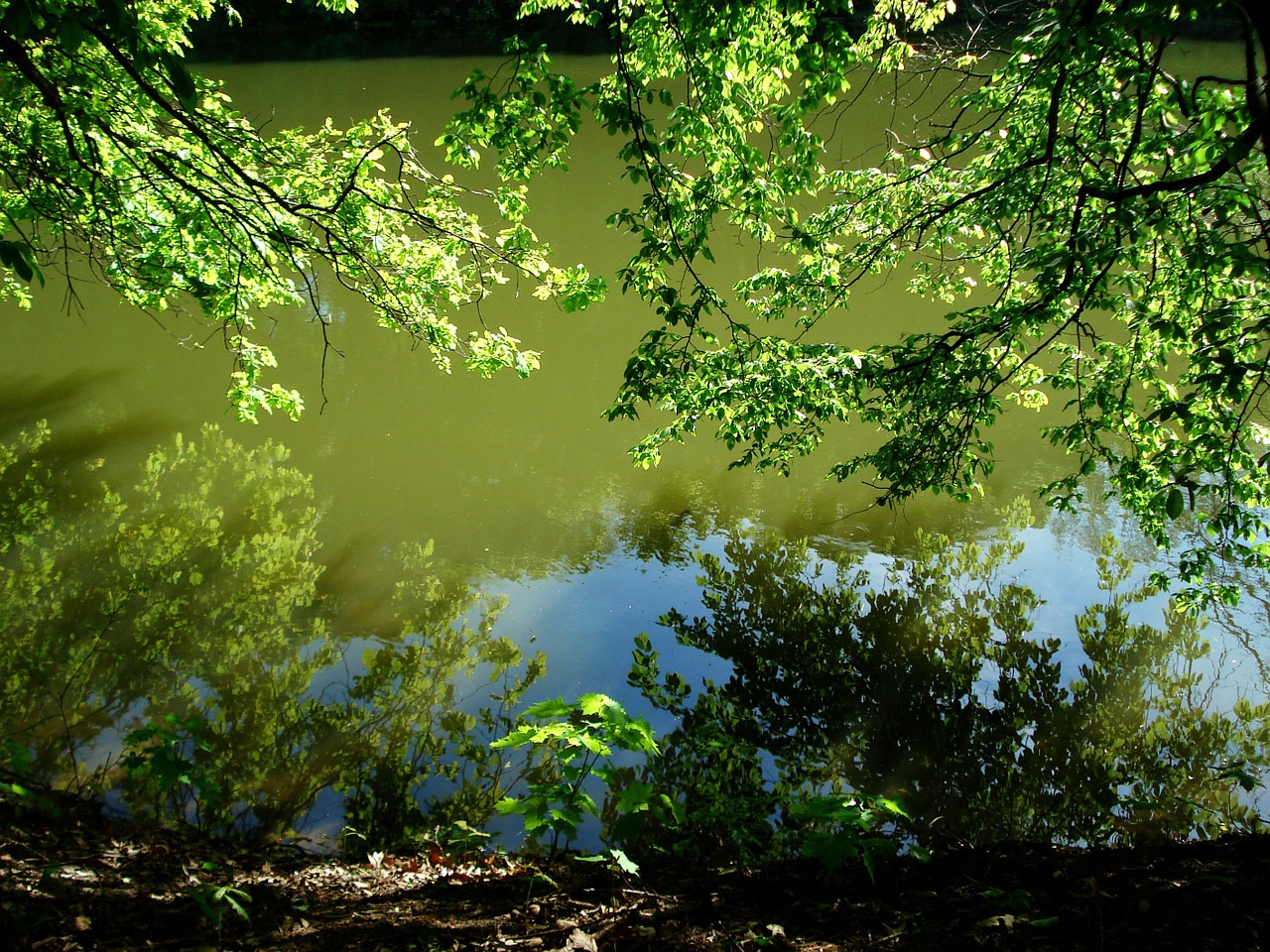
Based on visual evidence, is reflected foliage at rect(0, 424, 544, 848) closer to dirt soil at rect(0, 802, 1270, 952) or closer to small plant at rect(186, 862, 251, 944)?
dirt soil at rect(0, 802, 1270, 952)

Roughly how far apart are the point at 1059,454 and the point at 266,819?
30.5 ft

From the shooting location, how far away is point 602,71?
2889cm

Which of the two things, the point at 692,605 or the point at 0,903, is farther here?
the point at 692,605

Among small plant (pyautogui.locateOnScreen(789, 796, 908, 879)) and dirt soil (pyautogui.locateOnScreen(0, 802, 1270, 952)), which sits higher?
small plant (pyautogui.locateOnScreen(789, 796, 908, 879))

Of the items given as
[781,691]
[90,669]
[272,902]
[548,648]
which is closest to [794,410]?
[781,691]

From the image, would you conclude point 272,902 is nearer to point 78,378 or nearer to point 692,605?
point 692,605

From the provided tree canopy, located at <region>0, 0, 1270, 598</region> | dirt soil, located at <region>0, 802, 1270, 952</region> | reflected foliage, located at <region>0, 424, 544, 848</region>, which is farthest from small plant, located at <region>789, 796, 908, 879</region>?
tree canopy, located at <region>0, 0, 1270, 598</region>

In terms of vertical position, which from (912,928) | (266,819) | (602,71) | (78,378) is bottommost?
(912,928)

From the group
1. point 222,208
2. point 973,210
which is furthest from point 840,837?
point 222,208

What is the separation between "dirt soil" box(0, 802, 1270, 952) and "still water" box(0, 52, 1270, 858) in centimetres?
63

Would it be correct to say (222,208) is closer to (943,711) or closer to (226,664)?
(226,664)

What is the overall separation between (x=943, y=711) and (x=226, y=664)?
5.07 m

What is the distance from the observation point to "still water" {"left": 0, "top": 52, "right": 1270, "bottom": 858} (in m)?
4.91

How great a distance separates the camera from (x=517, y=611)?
21.8ft
